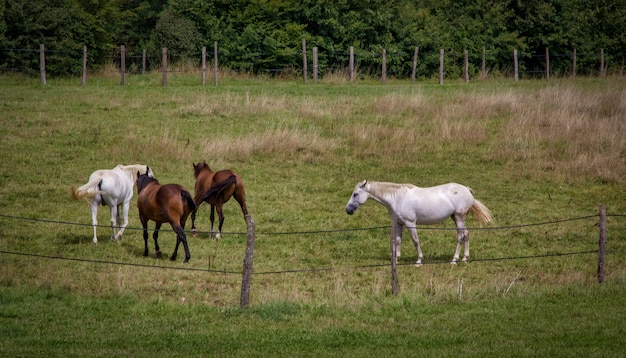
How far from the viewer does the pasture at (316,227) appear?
10.9 meters

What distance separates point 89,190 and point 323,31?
2740cm

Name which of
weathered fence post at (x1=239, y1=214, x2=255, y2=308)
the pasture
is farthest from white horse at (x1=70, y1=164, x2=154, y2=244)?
weathered fence post at (x1=239, y1=214, x2=255, y2=308)

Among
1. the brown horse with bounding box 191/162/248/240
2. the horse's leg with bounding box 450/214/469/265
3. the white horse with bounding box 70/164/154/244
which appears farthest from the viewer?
the brown horse with bounding box 191/162/248/240

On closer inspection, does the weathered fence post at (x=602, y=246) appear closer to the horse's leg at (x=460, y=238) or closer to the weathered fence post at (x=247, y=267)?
the horse's leg at (x=460, y=238)

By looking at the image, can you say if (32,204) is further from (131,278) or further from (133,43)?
(133,43)

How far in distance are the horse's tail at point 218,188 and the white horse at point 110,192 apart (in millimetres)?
1328

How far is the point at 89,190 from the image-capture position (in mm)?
16031

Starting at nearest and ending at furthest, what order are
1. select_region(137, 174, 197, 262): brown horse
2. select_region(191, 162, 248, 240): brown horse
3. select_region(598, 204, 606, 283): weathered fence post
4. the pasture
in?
the pasture, select_region(598, 204, 606, 283): weathered fence post, select_region(137, 174, 197, 262): brown horse, select_region(191, 162, 248, 240): brown horse

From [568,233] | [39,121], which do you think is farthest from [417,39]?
[568,233]

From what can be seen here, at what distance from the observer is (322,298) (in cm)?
1259

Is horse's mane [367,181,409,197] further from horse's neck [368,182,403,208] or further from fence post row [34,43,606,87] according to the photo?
fence post row [34,43,606,87]

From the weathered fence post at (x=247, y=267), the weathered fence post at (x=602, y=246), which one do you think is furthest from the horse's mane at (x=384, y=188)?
the weathered fence post at (x=247, y=267)

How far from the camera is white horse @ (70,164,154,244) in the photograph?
16047 millimetres

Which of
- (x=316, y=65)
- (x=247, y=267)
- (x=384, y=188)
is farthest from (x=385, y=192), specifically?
(x=316, y=65)
